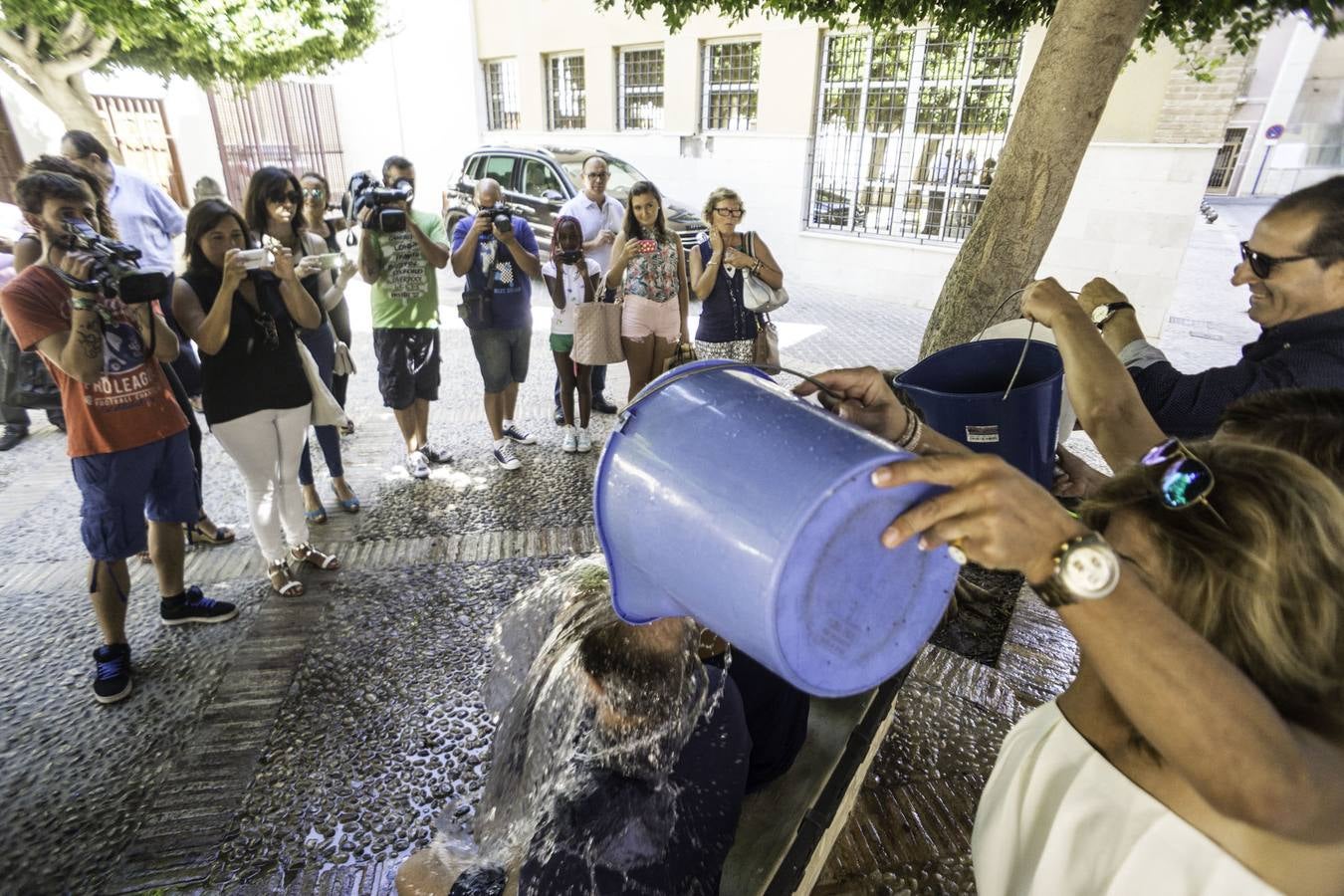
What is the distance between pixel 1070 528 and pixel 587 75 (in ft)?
49.1

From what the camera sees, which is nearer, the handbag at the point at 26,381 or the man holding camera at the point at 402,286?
the handbag at the point at 26,381

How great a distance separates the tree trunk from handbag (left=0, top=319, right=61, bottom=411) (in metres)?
4.44

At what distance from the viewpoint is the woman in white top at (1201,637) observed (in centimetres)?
77

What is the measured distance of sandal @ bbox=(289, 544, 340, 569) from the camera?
3598mm

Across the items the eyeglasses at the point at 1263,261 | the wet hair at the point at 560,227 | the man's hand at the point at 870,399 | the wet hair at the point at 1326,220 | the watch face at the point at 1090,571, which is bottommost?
the wet hair at the point at 560,227

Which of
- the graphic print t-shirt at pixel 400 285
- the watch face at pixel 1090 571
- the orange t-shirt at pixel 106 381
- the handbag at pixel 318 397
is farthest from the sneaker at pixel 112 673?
the watch face at pixel 1090 571

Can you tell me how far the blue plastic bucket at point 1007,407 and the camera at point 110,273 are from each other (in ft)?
8.81

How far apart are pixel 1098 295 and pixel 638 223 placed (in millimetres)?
2996

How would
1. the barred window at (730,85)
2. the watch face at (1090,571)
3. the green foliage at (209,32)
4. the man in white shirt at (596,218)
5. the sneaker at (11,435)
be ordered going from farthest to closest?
1. the barred window at (730,85)
2. the green foliage at (209,32)
3. the man in white shirt at (596,218)
4. the sneaker at (11,435)
5. the watch face at (1090,571)

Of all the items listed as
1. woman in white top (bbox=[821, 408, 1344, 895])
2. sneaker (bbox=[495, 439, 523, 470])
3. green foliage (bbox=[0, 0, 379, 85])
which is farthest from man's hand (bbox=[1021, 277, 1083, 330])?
green foliage (bbox=[0, 0, 379, 85])

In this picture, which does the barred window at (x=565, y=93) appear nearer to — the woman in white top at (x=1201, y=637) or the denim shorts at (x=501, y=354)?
the denim shorts at (x=501, y=354)

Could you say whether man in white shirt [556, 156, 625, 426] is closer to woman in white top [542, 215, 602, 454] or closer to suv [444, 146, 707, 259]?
woman in white top [542, 215, 602, 454]

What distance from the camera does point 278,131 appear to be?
15.6 meters

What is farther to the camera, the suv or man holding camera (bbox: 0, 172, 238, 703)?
the suv
